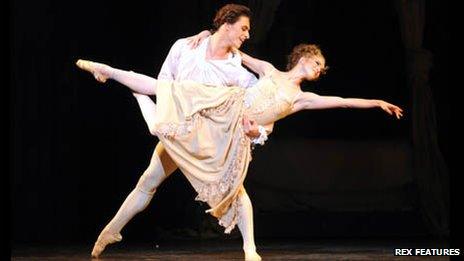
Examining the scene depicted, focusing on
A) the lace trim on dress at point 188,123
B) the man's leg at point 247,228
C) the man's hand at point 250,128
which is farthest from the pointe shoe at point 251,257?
the lace trim on dress at point 188,123

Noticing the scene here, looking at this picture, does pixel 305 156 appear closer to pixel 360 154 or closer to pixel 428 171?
pixel 360 154

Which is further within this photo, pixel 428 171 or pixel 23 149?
pixel 428 171

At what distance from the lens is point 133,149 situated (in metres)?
6.64

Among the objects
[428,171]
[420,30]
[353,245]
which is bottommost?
[353,245]

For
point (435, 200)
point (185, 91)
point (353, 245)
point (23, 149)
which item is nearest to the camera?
point (185, 91)

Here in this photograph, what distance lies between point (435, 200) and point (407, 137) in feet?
1.63

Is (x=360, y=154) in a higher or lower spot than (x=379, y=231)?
higher

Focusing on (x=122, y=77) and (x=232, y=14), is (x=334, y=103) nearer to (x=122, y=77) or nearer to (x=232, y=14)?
(x=232, y=14)

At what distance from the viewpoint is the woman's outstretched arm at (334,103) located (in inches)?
190

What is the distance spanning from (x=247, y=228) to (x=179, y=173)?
6.47ft

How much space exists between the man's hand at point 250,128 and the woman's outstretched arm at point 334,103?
0.83ft

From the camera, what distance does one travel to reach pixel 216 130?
196 inches

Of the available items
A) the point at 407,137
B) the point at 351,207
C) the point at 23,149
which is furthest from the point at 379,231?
the point at 23,149

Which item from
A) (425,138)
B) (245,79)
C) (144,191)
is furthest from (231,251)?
(425,138)
